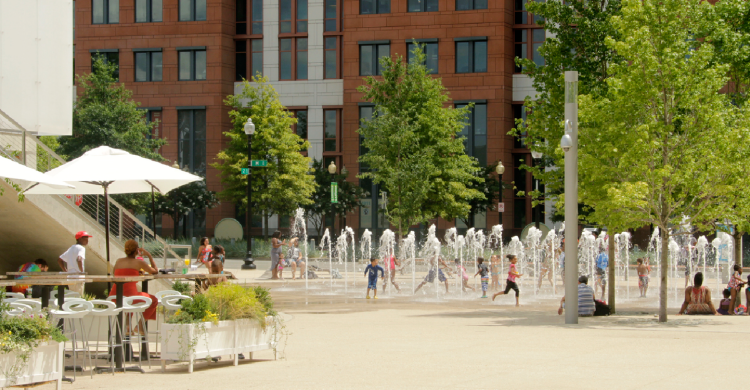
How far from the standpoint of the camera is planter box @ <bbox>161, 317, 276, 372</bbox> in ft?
33.3

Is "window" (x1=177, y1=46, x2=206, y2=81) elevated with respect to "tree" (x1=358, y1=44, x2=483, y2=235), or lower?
elevated

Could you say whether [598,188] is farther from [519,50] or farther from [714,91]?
[519,50]

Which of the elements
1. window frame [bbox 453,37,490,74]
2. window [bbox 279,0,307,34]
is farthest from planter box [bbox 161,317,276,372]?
window [bbox 279,0,307,34]

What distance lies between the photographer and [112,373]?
33.4 ft

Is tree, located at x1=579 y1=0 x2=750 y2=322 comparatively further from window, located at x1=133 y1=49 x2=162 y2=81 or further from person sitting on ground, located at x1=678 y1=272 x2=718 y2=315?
window, located at x1=133 y1=49 x2=162 y2=81

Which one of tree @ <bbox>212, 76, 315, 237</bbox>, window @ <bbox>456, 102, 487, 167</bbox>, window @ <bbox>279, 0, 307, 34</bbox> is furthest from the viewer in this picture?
window @ <bbox>279, 0, 307, 34</bbox>

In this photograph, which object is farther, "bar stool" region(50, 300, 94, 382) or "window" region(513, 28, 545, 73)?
"window" region(513, 28, 545, 73)

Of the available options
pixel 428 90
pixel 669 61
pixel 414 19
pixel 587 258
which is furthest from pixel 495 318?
pixel 414 19

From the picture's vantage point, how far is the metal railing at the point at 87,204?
52.6 ft

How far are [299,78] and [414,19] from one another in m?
8.91

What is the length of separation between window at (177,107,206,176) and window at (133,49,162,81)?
287 cm

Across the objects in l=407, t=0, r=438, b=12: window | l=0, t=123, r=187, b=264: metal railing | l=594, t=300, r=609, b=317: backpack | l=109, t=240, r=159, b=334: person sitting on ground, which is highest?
l=407, t=0, r=438, b=12: window

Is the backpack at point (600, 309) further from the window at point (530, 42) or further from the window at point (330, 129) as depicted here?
the window at point (330, 129)

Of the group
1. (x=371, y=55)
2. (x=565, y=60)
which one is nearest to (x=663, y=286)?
(x=565, y=60)
